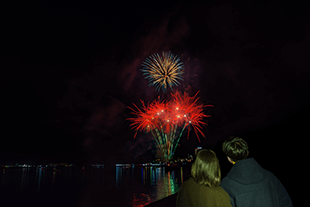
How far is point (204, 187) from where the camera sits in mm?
2162

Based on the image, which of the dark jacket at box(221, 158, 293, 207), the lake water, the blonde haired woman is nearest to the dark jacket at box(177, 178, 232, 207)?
the blonde haired woman

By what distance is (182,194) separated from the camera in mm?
2250

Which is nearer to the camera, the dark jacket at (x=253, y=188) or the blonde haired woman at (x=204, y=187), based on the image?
the blonde haired woman at (x=204, y=187)

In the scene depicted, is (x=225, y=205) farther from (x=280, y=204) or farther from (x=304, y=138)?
(x=304, y=138)

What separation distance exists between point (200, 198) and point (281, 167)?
8.81 metres

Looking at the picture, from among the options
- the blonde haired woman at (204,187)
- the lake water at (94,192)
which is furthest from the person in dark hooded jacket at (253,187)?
the lake water at (94,192)

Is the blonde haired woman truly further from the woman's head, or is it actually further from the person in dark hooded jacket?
the person in dark hooded jacket

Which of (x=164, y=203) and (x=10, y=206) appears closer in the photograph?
(x=164, y=203)

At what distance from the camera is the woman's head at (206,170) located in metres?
2.20

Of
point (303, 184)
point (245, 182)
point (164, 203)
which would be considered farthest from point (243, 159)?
point (164, 203)

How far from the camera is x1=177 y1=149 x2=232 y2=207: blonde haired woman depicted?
211cm

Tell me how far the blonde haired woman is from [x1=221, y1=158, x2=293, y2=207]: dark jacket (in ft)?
1.50

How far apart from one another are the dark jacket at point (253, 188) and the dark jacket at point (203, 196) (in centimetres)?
46

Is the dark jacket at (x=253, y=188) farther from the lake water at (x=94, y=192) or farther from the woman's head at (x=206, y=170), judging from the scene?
the lake water at (x=94, y=192)
